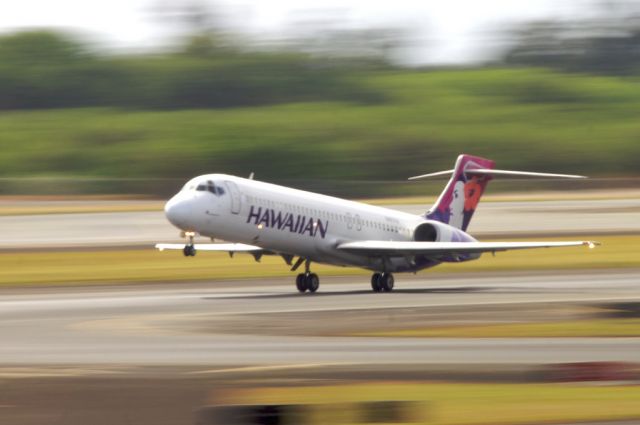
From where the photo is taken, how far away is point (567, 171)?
4872 inches

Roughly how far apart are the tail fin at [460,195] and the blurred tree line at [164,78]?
363ft

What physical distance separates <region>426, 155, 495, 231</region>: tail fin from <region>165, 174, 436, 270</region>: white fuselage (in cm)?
212

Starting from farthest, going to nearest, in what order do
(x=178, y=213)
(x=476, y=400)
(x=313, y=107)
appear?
1. (x=313, y=107)
2. (x=178, y=213)
3. (x=476, y=400)

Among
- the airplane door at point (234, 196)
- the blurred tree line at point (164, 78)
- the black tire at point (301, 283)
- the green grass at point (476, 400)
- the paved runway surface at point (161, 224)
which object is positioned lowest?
the green grass at point (476, 400)

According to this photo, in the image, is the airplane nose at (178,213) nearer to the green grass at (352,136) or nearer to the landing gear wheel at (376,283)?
the landing gear wheel at (376,283)

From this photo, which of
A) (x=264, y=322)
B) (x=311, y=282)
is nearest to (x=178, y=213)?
(x=311, y=282)

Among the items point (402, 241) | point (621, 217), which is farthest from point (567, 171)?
point (402, 241)

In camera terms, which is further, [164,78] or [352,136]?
[164,78]

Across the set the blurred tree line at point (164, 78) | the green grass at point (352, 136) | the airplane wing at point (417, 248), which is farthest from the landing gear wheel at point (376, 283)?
the blurred tree line at point (164, 78)

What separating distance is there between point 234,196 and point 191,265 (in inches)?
566

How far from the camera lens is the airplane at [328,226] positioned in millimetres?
34781

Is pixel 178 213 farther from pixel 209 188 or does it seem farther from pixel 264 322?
pixel 264 322

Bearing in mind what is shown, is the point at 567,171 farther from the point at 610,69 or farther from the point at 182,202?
the point at 182,202

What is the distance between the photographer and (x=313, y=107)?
14962cm
